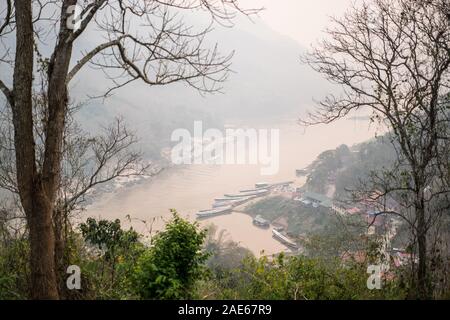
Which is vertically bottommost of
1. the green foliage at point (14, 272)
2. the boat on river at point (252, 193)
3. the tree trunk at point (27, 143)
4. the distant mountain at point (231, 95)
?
the boat on river at point (252, 193)

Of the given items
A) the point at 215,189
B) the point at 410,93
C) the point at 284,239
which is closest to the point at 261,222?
the point at 284,239

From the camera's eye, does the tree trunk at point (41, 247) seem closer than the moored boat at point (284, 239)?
Yes

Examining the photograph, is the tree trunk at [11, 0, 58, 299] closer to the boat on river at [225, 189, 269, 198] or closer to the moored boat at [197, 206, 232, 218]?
the moored boat at [197, 206, 232, 218]

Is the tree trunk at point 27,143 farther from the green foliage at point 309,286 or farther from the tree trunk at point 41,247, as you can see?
the green foliage at point 309,286

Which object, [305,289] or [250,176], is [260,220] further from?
[305,289]

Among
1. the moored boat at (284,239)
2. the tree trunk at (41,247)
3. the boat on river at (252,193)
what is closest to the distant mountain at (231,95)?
the boat on river at (252,193)

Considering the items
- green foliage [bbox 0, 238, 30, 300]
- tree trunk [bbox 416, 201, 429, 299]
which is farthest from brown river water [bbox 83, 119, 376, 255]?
tree trunk [bbox 416, 201, 429, 299]
